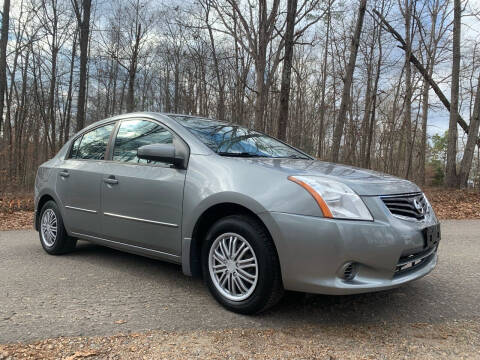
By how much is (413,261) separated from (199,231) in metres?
1.69

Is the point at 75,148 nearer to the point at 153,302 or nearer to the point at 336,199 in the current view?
the point at 153,302

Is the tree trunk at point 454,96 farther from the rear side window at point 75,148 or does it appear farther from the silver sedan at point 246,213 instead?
the rear side window at point 75,148

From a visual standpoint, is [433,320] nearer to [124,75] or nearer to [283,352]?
[283,352]

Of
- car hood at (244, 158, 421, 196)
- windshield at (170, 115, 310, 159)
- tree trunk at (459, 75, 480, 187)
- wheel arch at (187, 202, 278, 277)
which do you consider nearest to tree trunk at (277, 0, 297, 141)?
windshield at (170, 115, 310, 159)

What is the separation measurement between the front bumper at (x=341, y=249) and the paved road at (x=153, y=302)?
0.45 metres

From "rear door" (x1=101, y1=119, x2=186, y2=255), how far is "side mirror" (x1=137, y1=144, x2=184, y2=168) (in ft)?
0.31

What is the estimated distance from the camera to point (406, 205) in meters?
2.79

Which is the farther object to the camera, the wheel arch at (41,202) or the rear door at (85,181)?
the wheel arch at (41,202)

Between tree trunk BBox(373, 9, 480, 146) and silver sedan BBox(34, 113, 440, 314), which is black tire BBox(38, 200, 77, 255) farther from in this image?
tree trunk BBox(373, 9, 480, 146)

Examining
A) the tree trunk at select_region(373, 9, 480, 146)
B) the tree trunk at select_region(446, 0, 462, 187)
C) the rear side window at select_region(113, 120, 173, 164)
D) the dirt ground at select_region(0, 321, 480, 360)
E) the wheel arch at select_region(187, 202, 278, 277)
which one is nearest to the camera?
the dirt ground at select_region(0, 321, 480, 360)

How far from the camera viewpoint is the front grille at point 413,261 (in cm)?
262

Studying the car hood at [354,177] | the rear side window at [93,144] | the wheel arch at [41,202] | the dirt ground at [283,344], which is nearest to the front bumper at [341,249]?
the car hood at [354,177]

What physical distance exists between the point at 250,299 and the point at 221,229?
578 mm

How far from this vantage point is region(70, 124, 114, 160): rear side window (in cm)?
427
